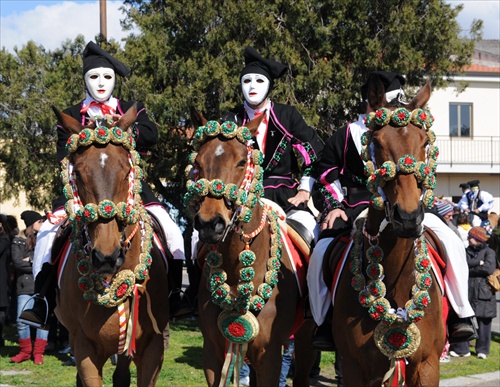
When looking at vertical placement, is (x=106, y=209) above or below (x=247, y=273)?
above

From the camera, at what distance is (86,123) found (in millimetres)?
8094

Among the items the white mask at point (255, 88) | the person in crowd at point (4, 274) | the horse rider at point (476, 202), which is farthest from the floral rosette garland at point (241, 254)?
the horse rider at point (476, 202)

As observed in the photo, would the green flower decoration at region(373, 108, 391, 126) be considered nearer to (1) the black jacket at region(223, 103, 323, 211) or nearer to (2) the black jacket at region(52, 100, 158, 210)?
(1) the black jacket at region(223, 103, 323, 211)

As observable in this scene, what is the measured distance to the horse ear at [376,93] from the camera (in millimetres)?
6573

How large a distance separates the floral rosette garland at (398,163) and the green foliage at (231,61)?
8487 mm

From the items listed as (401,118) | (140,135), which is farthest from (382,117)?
(140,135)

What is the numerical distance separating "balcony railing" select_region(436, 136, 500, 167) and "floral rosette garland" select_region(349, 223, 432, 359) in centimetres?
3312

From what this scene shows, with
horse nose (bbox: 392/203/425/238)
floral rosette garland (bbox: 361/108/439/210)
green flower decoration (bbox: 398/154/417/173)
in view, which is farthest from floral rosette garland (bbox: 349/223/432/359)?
green flower decoration (bbox: 398/154/417/173)

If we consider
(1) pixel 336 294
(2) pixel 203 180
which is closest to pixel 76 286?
(2) pixel 203 180

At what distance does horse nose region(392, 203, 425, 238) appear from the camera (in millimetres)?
5684

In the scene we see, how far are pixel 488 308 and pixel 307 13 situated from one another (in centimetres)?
619

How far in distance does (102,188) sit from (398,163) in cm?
226

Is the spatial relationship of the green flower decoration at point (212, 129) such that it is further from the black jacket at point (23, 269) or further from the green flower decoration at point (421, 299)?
the black jacket at point (23, 269)

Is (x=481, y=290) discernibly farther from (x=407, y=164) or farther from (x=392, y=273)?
(x=407, y=164)
